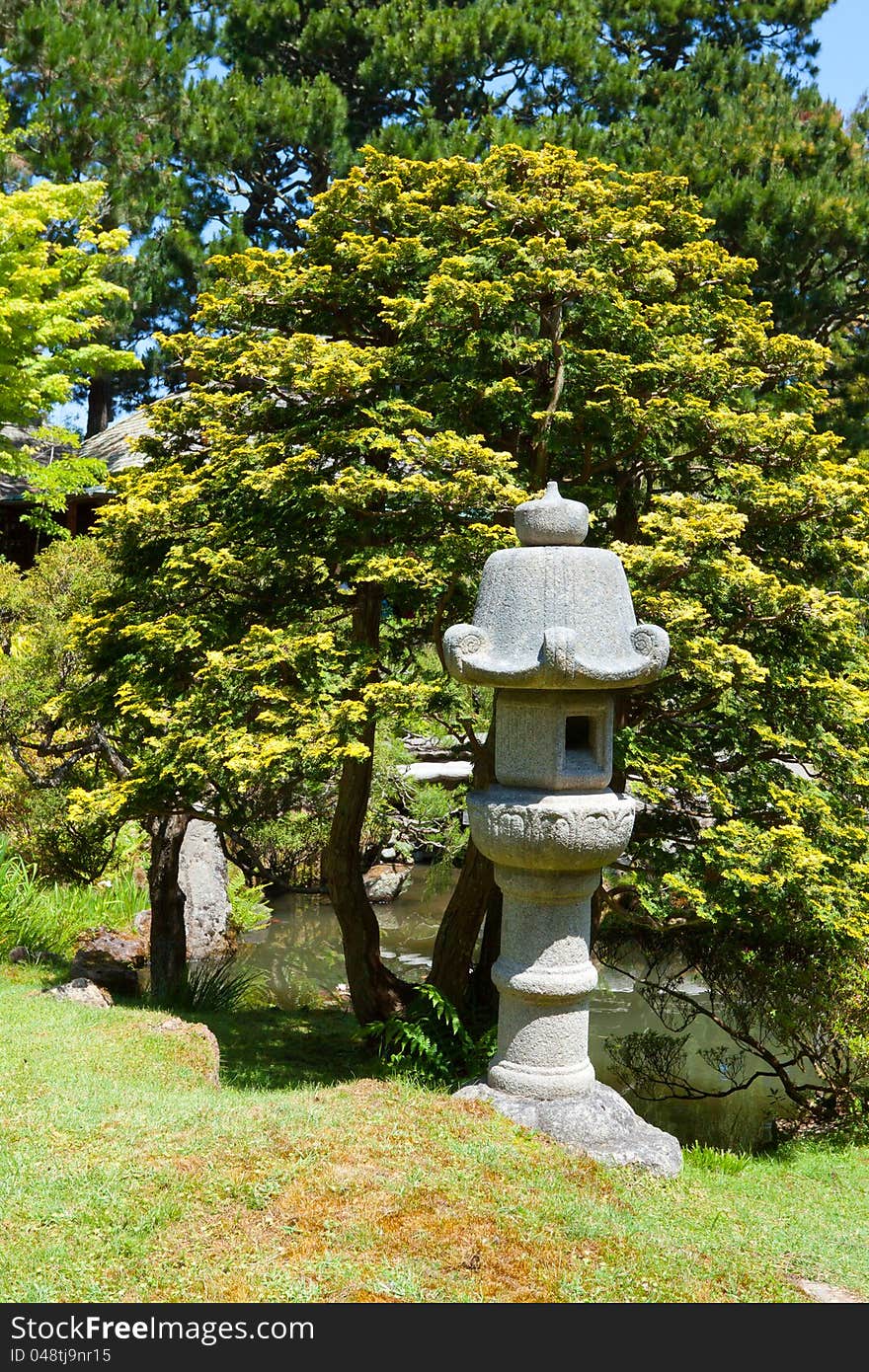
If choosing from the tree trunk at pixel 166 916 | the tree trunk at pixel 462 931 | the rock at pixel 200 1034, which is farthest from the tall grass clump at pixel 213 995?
the tree trunk at pixel 462 931

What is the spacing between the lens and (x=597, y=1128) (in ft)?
19.6

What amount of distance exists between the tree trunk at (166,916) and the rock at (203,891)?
3669 mm

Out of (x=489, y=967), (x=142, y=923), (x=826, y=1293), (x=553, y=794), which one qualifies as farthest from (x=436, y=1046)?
(x=142, y=923)

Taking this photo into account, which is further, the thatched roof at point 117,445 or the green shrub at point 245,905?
the thatched roof at point 117,445

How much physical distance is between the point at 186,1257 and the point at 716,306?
7738mm

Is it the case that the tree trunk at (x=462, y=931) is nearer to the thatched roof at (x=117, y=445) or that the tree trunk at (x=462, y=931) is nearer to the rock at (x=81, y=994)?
the rock at (x=81, y=994)

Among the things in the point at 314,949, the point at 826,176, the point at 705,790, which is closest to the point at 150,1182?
the point at 705,790

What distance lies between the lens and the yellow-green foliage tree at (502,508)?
7188 mm

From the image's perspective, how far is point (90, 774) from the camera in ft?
38.0

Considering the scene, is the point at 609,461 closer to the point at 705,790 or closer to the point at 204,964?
the point at 705,790

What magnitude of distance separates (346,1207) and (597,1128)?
1684 millimetres

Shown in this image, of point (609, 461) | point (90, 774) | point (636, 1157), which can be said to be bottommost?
point (636, 1157)

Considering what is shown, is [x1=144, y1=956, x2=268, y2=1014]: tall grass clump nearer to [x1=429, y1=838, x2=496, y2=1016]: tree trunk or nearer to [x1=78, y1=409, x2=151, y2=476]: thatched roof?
[x1=429, y1=838, x2=496, y2=1016]: tree trunk

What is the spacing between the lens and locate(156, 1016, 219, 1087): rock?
737 cm
